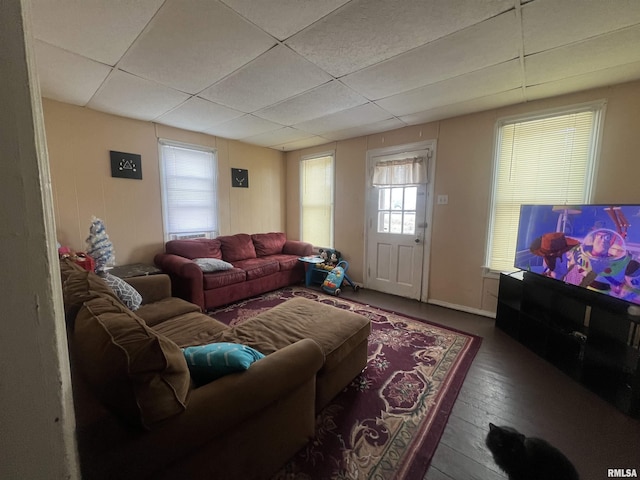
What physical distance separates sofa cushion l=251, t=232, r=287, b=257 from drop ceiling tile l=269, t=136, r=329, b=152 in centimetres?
157

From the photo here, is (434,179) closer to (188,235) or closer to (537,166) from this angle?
(537,166)

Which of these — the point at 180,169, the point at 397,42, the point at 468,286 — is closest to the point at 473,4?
the point at 397,42

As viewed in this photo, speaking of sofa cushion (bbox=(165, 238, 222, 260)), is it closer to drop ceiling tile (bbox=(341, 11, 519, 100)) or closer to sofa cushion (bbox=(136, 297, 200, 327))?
sofa cushion (bbox=(136, 297, 200, 327))

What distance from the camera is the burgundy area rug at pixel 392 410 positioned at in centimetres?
131

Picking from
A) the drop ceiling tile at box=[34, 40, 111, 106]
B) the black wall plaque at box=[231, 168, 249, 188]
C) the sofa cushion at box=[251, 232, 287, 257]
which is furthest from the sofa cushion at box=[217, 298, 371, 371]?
the black wall plaque at box=[231, 168, 249, 188]

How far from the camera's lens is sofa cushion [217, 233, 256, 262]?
396 cm

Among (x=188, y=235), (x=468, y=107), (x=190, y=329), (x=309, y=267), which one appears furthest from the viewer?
(x=309, y=267)

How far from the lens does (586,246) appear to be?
2.02 meters

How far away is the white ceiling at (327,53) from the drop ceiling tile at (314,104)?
22 millimetres

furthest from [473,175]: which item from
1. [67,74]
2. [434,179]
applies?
[67,74]

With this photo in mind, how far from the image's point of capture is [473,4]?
1.44m

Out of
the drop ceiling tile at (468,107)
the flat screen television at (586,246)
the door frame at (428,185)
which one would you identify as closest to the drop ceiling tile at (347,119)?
the drop ceiling tile at (468,107)

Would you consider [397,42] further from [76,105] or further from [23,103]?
[76,105]

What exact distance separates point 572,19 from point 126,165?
167 inches
